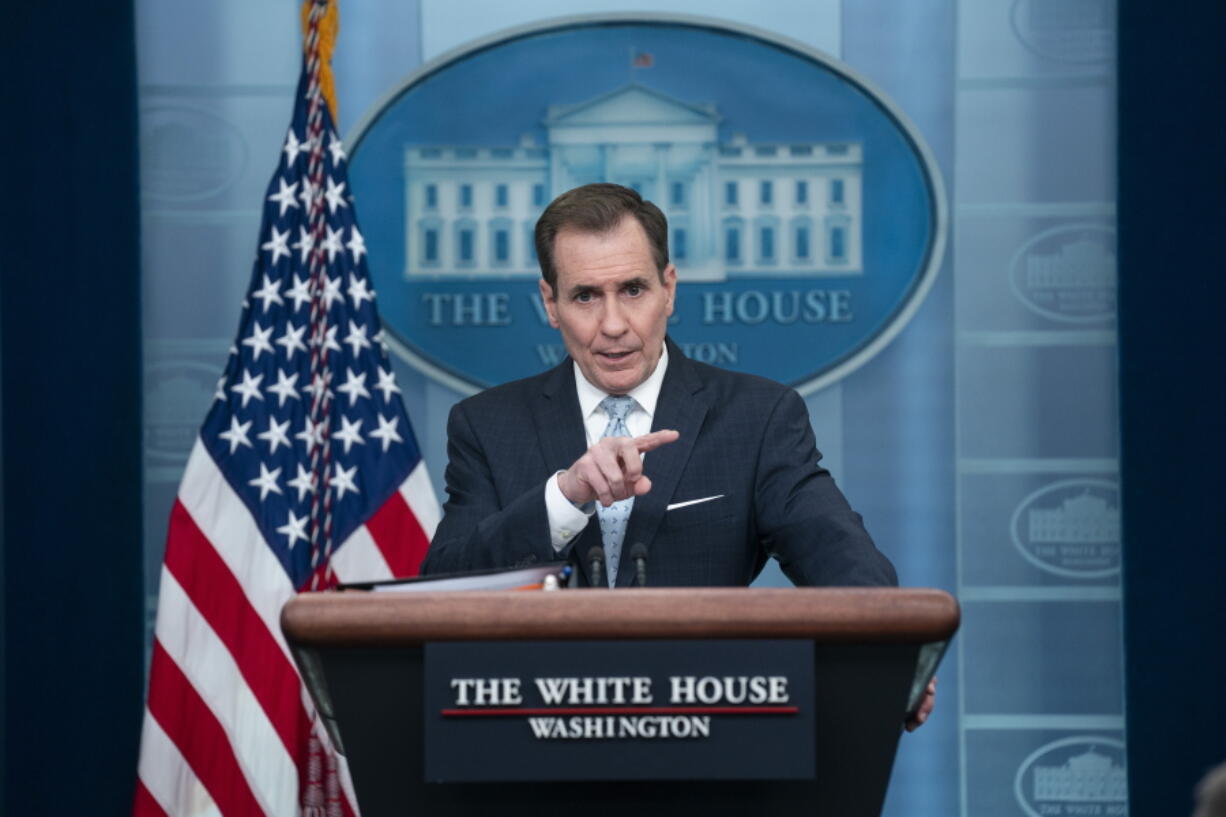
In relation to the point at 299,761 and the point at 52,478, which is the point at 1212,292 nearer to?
the point at 299,761

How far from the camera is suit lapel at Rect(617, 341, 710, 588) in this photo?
7.00 feet

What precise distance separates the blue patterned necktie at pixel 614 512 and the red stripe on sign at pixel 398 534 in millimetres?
1363

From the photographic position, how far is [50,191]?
12.1 ft

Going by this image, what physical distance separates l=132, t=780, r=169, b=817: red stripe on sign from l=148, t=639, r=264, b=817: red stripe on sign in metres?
0.11

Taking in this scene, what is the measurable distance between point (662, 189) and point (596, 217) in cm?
173

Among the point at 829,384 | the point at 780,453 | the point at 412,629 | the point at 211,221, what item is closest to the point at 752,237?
the point at 829,384

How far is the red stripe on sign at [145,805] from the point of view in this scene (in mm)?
3412

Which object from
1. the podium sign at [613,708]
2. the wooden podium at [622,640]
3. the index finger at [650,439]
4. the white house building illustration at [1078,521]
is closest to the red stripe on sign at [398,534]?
the white house building illustration at [1078,521]

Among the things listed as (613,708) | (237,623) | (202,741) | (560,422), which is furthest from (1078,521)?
(613,708)

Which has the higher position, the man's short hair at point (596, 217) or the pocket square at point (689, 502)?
the man's short hair at point (596, 217)

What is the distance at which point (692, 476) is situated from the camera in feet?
7.22

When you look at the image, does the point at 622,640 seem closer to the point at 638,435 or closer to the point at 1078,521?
the point at 638,435

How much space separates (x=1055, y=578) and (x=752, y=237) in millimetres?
1231

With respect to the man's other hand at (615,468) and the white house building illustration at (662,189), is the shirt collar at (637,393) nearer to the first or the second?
Answer: the man's other hand at (615,468)
